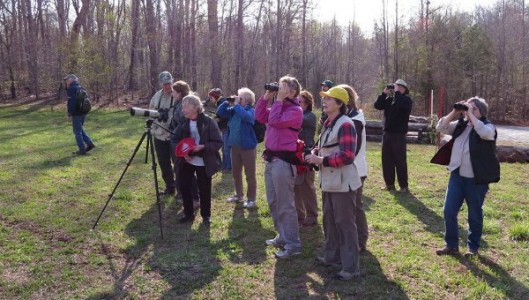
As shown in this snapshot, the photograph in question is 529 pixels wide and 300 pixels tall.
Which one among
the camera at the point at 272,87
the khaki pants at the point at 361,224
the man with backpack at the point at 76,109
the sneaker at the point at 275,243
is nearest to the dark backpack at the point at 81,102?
the man with backpack at the point at 76,109

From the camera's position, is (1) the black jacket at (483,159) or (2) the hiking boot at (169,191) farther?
(2) the hiking boot at (169,191)

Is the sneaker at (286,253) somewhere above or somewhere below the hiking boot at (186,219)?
below

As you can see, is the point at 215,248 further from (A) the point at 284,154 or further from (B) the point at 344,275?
(B) the point at 344,275

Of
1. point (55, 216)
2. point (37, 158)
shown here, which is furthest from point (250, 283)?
Result: point (37, 158)

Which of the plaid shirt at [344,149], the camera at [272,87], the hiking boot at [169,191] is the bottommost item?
the hiking boot at [169,191]


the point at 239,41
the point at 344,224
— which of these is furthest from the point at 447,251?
the point at 239,41

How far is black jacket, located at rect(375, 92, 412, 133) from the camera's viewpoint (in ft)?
23.3

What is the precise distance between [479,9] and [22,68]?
3609 cm

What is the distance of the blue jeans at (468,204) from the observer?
437 centimetres

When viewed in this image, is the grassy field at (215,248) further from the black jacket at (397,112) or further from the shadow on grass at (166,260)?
the black jacket at (397,112)

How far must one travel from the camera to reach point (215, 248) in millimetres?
4848

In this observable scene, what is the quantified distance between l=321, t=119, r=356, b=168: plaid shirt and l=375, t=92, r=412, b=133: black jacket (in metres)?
3.60

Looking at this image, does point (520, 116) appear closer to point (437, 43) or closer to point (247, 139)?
point (437, 43)

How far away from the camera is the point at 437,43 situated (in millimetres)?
22531
